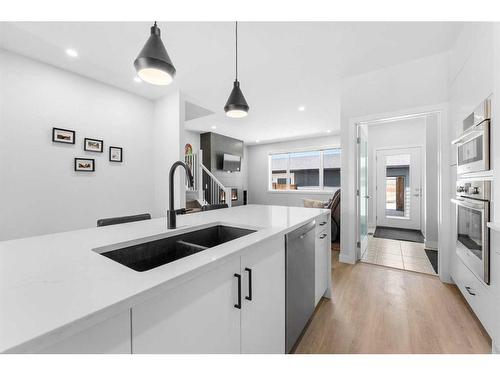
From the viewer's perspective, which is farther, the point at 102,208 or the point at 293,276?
the point at 102,208

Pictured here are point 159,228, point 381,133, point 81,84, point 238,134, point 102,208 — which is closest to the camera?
point 159,228

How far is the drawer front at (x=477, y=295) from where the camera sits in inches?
58.0

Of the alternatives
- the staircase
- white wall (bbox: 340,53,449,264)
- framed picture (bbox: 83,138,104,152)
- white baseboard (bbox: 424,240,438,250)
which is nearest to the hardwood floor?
white wall (bbox: 340,53,449,264)

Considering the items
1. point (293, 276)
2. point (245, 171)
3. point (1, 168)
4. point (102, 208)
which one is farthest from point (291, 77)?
point (245, 171)

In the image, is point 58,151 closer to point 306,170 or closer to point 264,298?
point 264,298

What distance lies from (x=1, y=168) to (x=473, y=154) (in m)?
4.70

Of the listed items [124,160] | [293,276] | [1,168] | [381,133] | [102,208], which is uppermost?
[381,133]

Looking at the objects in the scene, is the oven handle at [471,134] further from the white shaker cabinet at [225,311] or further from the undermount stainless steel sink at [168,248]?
the undermount stainless steel sink at [168,248]

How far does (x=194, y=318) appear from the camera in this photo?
71 cm

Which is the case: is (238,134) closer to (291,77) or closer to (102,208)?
(291,77)

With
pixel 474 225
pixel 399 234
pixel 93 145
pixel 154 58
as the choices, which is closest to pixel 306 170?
pixel 399 234

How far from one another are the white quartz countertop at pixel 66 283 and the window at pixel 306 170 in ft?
20.6

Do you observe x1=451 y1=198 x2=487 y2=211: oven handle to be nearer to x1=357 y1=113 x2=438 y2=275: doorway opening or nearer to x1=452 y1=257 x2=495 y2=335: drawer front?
x1=452 y1=257 x2=495 y2=335: drawer front

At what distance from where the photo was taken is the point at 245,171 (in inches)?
316
